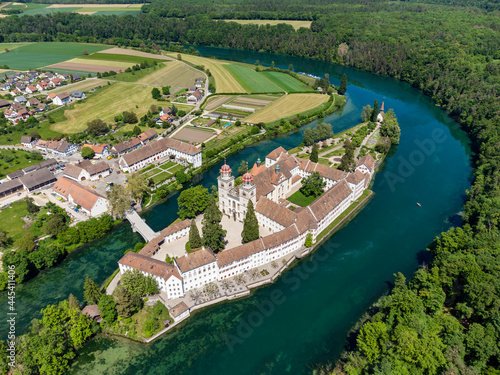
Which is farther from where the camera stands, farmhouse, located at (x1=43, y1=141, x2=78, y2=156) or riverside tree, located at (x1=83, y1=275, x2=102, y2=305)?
farmhouse, located at (x1=43, y1=141, x2=78, y2=156)

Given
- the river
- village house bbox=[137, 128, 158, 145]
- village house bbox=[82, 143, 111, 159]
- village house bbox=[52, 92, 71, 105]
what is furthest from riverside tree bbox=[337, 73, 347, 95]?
village house bbox=[52, 92, 71, 105]

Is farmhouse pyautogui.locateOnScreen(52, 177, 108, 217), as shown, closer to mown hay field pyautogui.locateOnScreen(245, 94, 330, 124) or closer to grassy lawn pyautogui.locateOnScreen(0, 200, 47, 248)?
grassy lawn pyautogui.locateOnScreen(0, 200, 47, 248)

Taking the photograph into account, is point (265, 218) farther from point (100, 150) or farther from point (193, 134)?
point (100, 150)

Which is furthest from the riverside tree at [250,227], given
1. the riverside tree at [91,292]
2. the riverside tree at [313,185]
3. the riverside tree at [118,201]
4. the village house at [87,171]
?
the village house at [87,171]

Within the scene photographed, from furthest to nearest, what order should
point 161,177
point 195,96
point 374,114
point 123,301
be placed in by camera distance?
point 195,96, point 374,114, point 161,177, point 123,301

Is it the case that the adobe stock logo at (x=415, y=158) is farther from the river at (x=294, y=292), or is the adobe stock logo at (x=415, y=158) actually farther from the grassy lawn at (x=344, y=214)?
the grassy lawn at (x=344, y=214)

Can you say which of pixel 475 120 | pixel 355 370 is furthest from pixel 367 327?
pixel 475 120

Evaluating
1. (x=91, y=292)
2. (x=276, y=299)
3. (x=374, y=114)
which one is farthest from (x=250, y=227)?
(x=374, y=114)
